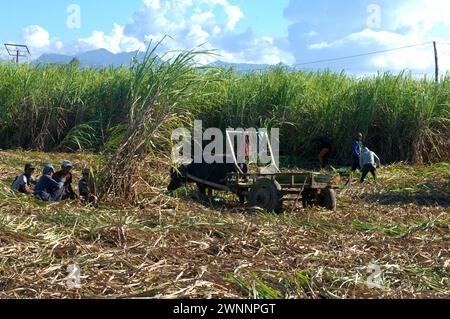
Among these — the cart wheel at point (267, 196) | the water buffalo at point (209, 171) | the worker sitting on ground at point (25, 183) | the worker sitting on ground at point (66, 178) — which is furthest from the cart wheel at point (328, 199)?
the worker sitting on ground at point (25, 183)

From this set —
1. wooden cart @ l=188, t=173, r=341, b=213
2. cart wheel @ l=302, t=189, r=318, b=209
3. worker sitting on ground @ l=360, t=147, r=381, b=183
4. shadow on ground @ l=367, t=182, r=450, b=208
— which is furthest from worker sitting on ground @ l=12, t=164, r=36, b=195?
worker sitting on ground @ l=360, t=147, r=381, b=183

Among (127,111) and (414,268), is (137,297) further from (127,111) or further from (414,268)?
(127,111)

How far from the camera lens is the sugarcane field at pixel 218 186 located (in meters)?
4.52

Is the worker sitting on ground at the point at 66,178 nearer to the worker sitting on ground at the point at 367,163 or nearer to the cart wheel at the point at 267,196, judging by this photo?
the cart wheel at the point at 267,196

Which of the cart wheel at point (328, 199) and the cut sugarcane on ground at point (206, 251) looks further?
the cart wheel at point (328, 199)

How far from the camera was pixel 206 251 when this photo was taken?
5.33m

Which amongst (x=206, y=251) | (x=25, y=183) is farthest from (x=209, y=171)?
(x=206, y=251)

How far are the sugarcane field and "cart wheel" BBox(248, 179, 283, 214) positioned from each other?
0.06 ft

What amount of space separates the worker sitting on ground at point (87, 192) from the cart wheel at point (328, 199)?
3265 millimetres

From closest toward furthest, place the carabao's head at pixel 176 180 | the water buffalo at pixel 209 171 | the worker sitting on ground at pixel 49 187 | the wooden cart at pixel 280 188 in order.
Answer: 1. the worker sitting on ground at pixel 49 187
2. the wooden cart at pixel 280 188
3. the carabao's head at pixel 176 180
4. the water buffalo at pixel 209 171

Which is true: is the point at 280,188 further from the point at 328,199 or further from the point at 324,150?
the point at 324,150

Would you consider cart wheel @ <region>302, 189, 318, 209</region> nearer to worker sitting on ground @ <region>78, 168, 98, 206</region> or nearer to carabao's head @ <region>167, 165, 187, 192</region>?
carabao's head @ <region>167, 165, 187, 192</region>

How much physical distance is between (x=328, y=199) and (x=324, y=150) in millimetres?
6388

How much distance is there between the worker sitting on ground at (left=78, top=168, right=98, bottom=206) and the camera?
7.46 metres
